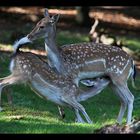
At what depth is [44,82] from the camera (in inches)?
385

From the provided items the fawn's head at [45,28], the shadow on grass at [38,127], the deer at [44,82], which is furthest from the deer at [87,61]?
the shadow on grass at [38,127]

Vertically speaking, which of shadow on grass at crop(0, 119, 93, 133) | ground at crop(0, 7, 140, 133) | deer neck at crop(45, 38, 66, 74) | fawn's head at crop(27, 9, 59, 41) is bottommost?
ground at crop(0, 7, 140, 133)

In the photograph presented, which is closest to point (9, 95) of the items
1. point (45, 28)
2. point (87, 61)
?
point (45, 28)

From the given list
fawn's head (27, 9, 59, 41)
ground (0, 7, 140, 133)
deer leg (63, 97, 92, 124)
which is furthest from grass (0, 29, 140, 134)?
Answer: fawn's head (27, 9, 59, 41)

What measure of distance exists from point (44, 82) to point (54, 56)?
1.11 metres

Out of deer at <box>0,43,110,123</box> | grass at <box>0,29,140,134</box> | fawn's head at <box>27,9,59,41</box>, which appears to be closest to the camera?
grass at <box>0,29,140,134</box>

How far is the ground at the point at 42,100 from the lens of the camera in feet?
27.9

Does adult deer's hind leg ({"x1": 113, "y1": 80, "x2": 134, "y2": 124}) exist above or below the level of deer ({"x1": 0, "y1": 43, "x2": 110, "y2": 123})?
below

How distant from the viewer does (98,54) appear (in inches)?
428

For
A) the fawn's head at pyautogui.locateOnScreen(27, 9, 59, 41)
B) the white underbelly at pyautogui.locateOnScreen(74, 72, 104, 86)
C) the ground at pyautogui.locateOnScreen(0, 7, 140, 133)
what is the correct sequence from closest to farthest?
1. the ground at pyautogui.locateOnScreen(0, 7, 140, 133)
2. the fawn's head at pyautogui.locateOnScreen(27, 9, 59, 41)
3. the white underbelly at pyautogui.locateOnScreen(74, 72, 104, 86)

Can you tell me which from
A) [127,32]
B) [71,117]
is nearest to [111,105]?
[71,117]

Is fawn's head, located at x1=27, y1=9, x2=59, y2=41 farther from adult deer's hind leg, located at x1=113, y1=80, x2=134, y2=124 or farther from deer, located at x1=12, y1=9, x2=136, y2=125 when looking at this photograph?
adult deer's hind leg, located at x1=113, y1=80, x2=134, y2=124

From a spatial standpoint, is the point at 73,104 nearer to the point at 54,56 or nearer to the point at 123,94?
the point at 54,56

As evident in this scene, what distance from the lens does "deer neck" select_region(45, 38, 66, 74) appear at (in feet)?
35.1
